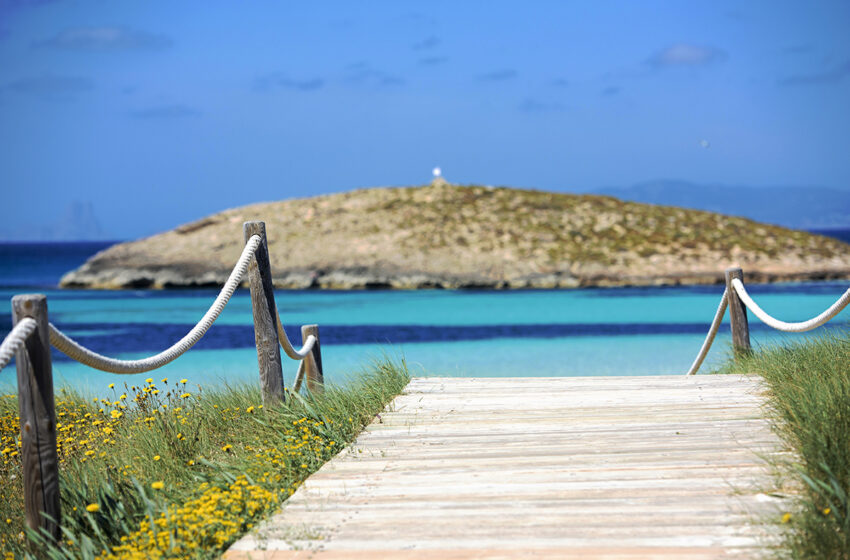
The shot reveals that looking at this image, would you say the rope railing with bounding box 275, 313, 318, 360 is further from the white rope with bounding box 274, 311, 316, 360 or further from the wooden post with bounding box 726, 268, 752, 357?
the wooden post with bounding box 726, 268, 752, 357

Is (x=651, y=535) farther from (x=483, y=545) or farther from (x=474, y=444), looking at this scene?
(x=474, y=444)

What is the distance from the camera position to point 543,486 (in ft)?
12.7

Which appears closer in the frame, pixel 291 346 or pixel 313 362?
pixel 291 346

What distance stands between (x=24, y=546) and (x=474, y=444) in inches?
93.4

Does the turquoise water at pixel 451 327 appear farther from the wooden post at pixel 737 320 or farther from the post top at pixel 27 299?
the post top at pixel 27 299

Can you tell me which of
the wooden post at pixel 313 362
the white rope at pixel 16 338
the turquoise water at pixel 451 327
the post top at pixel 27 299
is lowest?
the turquoise water at pixel 451 327

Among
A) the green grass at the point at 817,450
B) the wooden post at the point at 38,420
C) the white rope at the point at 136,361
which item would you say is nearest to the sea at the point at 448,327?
the white rope at the point at 136,361

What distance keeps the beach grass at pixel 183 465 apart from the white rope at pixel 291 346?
1.43ft

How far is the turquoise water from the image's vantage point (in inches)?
565

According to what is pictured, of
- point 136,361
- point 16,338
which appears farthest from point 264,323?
point 16,338

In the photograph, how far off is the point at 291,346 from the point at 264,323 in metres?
0.41

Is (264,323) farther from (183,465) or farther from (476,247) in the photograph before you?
(476,247)

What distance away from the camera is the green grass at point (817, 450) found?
116 inches

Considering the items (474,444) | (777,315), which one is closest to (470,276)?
(777,315)
